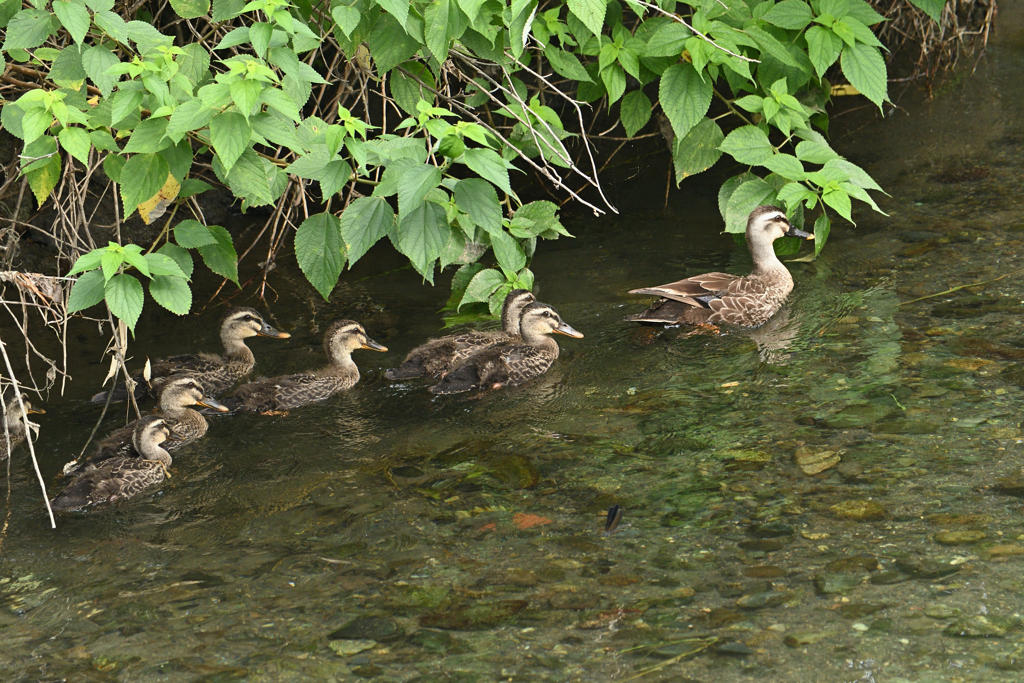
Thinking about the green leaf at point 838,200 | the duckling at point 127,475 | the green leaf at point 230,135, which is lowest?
the duckling at point 127,475

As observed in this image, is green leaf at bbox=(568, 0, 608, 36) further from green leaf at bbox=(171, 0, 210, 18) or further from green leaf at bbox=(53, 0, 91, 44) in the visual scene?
green leaf at bbox=(53, 0, 91, 44)

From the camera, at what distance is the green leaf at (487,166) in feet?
16.4

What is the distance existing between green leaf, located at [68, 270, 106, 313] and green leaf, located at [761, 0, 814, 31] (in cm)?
498

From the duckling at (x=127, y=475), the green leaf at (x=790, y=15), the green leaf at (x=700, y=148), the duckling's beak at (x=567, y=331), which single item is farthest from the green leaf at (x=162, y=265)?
the green leaf at (x=790, y=15)

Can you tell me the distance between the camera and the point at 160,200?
647 centimetres

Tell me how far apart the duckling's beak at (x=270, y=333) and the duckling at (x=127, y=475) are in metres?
1.50

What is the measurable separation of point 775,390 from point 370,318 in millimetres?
3449

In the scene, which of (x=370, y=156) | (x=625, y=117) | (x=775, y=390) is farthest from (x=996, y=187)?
(x=370, y=156)

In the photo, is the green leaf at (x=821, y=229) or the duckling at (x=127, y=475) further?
the green leaf at (x=821, y=229)

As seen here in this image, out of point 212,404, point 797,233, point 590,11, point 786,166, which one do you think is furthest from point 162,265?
point 797,233

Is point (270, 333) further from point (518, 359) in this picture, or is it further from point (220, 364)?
point (518, 359)

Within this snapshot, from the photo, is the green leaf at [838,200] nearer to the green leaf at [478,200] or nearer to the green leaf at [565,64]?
the green leaf at [565,64]

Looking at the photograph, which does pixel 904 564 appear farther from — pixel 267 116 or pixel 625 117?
pixel 625 117

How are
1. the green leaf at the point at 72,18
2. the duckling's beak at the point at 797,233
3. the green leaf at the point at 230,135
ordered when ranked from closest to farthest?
the green leaf at the point at 230,135
the green leaf at the point at 72,18
the duckling's beak at the point at 797,233
